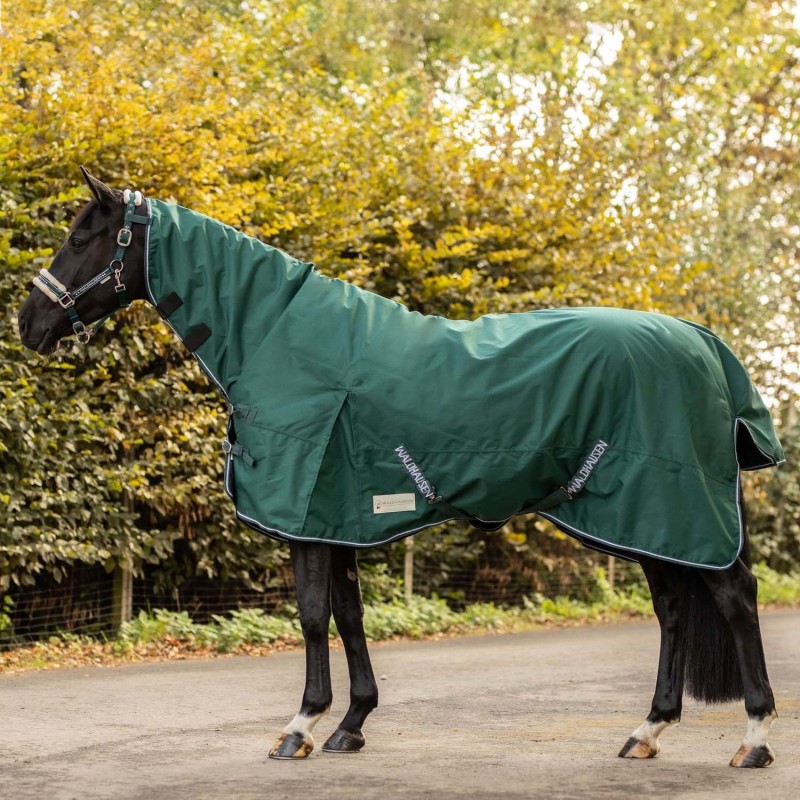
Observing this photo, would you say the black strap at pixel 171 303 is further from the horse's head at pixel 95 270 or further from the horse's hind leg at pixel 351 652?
the horse's hind leg at pixel 351 652

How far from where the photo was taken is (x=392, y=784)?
4.13 metres

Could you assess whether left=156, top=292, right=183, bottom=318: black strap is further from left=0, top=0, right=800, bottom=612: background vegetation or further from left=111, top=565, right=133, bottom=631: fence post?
left=111, top=565, right=133, bottom=631: fence post

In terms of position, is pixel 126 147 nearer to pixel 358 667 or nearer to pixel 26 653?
pixel 26 653

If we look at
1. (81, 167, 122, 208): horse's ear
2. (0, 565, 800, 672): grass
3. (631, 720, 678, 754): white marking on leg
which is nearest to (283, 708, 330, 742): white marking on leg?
(631, 720, 678, 754): white marking on leg

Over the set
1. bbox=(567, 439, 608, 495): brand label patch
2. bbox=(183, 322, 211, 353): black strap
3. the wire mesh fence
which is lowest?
the wire mesh fence

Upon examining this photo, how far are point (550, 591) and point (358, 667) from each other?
310 inches

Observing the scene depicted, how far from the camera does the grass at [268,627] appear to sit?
26.6 ft

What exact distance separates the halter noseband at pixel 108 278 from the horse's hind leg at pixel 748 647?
9.10 feet

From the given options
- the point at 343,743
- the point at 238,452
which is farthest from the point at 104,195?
the point at 343,743

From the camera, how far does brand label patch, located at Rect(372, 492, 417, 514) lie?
15.6 feet

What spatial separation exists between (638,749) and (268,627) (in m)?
4.89

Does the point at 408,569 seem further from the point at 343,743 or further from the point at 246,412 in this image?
the point at 246,412

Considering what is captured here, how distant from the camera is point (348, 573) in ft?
16.7

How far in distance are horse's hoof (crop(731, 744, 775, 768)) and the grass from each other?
4.72 metres
